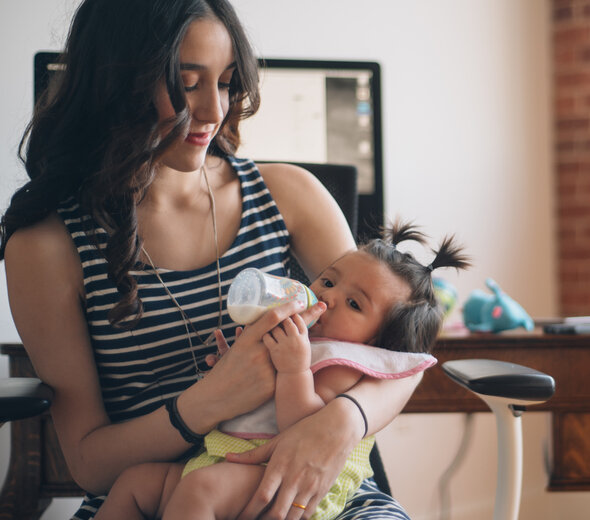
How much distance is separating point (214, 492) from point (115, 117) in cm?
59

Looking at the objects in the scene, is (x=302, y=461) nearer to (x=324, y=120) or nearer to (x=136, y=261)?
(x=136, y=261)

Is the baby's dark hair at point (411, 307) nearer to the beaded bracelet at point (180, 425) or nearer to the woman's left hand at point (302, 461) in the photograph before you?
the woman's left hand at point (302, 461)

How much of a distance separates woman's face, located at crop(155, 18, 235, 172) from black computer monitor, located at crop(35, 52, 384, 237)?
674mm

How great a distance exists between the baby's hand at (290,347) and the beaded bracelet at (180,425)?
175 mm

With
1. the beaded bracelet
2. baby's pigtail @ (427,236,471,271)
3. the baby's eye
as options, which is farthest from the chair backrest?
the beaded bracelet

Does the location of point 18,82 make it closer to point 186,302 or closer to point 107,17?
point 107,17

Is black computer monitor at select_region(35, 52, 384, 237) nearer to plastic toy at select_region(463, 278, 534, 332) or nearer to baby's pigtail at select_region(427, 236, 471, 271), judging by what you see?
plastic toy at select_region(463, 278, 534, 332)

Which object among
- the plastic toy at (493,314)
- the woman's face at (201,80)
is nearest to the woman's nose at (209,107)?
the woman's face at (201,80)

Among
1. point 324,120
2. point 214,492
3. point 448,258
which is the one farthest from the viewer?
point 324,120

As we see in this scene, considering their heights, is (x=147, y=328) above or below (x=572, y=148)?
below

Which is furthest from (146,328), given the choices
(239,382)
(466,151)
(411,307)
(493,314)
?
(466,151)

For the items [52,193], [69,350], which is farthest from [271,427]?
[52,193]

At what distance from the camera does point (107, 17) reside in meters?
0.97

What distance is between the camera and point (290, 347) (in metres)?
0.87
